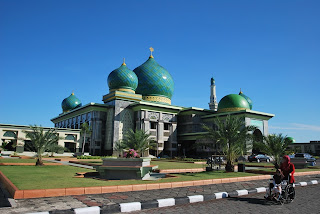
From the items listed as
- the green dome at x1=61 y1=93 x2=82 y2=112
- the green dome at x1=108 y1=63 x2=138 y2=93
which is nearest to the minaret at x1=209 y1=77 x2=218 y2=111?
the green dome at x1=108 y1=63 x2=138 y2=93

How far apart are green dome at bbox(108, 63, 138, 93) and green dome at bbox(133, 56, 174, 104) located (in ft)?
8.73

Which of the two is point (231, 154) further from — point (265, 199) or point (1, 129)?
point (1, 129)

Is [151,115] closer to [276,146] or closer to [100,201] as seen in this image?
[276,146]

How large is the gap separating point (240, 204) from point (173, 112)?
35983 millimetres

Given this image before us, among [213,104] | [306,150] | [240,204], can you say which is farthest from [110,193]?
[306,150]

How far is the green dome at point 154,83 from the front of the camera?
146 ft

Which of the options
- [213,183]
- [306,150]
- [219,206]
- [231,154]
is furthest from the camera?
[306,150]

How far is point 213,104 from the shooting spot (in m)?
68.4

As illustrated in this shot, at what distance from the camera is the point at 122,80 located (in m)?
40.9

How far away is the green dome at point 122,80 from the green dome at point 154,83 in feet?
8.73

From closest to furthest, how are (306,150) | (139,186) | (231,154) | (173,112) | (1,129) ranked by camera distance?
(139,186)
(231,154)
(1,129)
(173,112)
(306,150)

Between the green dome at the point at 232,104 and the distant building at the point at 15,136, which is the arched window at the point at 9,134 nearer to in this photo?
the distant building at the point at 15,136

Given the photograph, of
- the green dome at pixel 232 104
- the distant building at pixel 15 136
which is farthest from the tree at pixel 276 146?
the distant building at pixel 15 136

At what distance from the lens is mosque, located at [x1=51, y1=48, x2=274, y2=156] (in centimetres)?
3847
